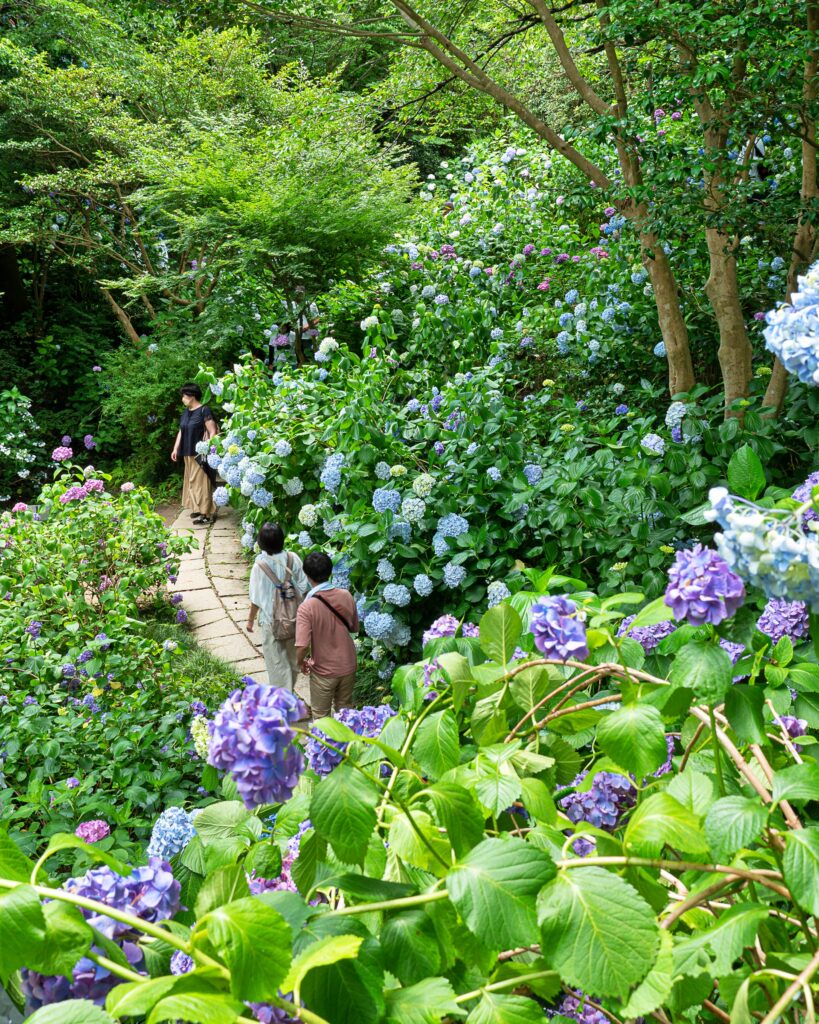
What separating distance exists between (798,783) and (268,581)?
396 cm

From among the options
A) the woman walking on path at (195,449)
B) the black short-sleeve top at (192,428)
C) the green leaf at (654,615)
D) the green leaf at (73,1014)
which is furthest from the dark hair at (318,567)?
the black short-sleeve top at (192,428)

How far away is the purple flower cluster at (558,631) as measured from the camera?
1089 millimetres

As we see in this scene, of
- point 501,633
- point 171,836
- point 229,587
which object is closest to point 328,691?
point 229,587

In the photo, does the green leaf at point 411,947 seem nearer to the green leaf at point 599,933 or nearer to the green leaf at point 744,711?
the green leaf at point 599,933

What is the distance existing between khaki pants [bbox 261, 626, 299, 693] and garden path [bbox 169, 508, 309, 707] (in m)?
0.23

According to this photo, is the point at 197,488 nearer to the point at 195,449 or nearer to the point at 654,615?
the point at 195,449

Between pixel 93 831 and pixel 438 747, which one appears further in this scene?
pixel 93 831

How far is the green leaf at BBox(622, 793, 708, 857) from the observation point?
84 centimetres

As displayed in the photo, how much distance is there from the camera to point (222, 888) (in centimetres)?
97

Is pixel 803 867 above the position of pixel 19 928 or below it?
above

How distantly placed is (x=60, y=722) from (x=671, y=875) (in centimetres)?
307

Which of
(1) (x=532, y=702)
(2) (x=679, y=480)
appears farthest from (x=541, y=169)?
(1) (x=532, y=702)

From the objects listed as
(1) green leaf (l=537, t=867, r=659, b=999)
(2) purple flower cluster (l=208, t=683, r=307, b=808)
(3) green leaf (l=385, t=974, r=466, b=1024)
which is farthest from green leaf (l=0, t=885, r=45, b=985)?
(1) green leaf (l=537, t=867, r=659, b=999)

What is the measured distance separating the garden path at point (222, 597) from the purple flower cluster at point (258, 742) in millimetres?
4291
